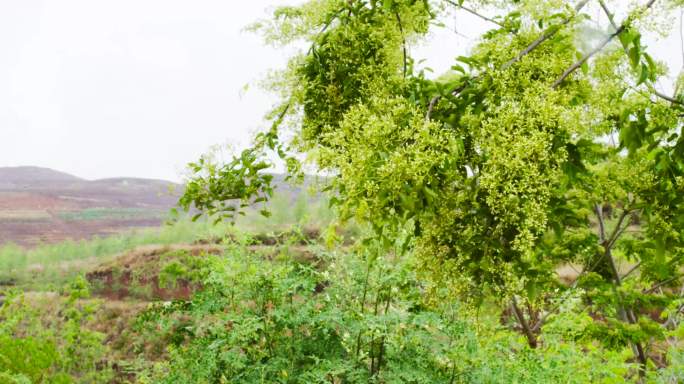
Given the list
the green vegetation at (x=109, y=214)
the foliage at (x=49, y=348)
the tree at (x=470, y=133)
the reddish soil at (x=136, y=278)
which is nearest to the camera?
the tree at (x=470, y=133)

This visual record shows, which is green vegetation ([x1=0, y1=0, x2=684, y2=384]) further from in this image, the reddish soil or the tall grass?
the tall grass

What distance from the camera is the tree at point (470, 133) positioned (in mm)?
1292

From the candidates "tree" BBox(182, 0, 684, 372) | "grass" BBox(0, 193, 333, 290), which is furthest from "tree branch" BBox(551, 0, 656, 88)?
"grass" BBox(0, 193, 333, 290)

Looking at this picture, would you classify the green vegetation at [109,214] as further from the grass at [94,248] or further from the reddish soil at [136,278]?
the reddish soil at [136,278]

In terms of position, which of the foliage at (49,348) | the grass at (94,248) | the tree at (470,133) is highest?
the tree at (470,133)

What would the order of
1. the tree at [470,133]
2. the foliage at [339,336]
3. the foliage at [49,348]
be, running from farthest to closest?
the foliage at [49,348] < the foliage at [339,336] < the tree at [470,133]

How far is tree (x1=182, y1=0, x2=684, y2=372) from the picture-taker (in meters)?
1.29

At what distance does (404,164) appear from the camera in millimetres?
1206

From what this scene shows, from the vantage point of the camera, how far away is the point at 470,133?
4.65 feet

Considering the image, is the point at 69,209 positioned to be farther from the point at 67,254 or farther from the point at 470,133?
the point at 470,133

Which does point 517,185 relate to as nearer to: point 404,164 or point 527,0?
point 404,164

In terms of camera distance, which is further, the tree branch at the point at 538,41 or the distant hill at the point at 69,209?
the distant hill at the point at 69,209

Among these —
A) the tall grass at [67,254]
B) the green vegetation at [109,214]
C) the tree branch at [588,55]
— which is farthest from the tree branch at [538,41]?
the green vegetation at [109,214]

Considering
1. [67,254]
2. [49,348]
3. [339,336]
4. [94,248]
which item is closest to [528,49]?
[339,336]
